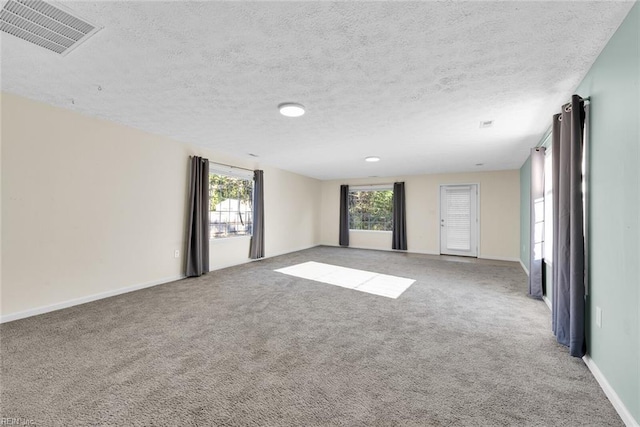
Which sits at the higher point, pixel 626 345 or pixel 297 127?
pixel 297 127

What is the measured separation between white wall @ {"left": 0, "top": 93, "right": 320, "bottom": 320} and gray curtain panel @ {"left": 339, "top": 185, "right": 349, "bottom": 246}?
182 inches

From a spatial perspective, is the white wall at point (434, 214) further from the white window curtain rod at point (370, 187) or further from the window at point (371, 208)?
the window at point (371, 208)

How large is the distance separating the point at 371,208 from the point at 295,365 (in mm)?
6632

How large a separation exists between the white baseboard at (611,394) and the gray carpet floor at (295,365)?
0.05 meters

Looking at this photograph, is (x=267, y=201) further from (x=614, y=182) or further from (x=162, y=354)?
(x=614, y=182)

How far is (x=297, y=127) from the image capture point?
346cm

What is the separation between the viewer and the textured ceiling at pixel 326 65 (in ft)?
4.85

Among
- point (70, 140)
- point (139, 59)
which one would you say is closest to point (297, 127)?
point (139, 59)

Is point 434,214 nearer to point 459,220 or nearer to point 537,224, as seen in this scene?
point 459,220

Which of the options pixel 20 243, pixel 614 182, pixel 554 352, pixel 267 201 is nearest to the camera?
pixel 614 182

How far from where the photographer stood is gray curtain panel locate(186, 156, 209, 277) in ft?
14.4

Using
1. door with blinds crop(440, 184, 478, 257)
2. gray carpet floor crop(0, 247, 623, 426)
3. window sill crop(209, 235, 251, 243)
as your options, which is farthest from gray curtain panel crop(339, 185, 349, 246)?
gray carpet floor crop(0, 247, 623, 426)

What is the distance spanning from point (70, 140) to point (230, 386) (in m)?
3.33

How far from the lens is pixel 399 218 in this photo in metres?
7.53
